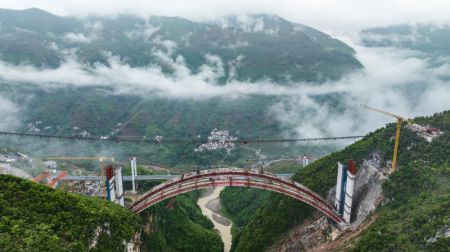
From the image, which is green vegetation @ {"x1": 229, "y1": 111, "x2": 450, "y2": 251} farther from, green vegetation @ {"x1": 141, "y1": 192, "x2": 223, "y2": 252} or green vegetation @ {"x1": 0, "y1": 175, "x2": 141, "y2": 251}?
green vegetation @ {"x1": 0, "y1": 175, "x2": 141, "y2": 251}

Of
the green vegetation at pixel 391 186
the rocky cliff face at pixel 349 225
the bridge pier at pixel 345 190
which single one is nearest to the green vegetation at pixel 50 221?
the rocky cliff face at pixel 349 225

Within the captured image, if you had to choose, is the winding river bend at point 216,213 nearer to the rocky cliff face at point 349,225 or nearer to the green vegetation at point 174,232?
the green vegetation at point 174,232

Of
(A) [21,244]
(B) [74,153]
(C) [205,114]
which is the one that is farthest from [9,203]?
(C) [205,114]

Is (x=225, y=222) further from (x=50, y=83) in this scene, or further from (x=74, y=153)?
(x=50, y=83)

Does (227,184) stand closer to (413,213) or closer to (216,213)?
(413,213)

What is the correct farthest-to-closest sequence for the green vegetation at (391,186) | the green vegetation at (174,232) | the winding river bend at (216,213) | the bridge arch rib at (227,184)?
Answer: the winding river bend at (216,213), the green vegetation at (174,232), the bridge arch rib at (227,184), the green vegetation at (391,186)

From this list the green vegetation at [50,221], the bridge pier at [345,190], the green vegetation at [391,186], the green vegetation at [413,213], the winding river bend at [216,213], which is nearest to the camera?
the green vegetation at [50,221]

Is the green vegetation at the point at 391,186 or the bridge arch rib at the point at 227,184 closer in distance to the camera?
the green vegetation at the point at 391,186

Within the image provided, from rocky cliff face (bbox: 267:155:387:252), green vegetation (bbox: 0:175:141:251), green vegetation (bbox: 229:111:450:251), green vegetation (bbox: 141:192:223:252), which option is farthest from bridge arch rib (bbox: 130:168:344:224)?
green vegetation (bbox: 0:175:141:251)
